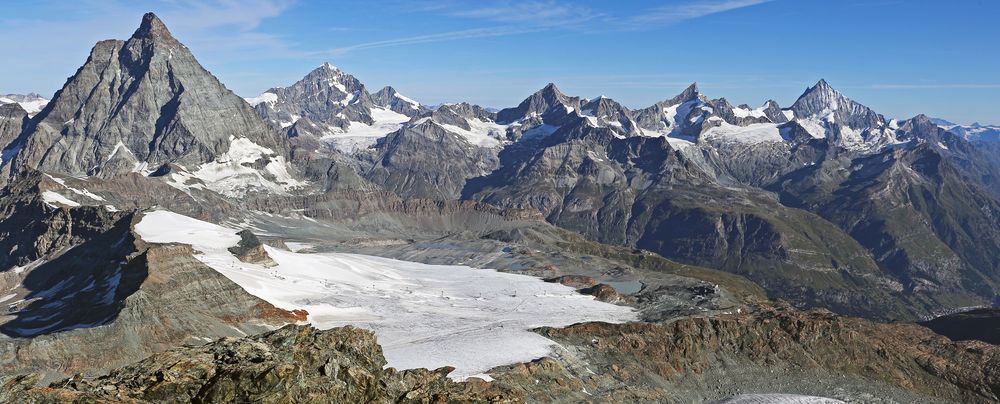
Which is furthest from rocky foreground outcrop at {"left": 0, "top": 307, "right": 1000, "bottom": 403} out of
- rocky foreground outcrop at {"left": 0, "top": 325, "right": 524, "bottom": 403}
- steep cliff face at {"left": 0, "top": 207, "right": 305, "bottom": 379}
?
steep cliff face at {"left": 0, "top": 207, "right": 305, "bottom": 379}

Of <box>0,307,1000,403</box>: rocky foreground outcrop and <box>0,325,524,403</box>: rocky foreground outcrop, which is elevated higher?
<box>0,325,524,403</box>: rocky foreground outcrop

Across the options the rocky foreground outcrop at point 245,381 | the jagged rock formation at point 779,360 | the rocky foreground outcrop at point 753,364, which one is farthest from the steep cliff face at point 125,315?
the rocky foreground outcrop at point 245,381

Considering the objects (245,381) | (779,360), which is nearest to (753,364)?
(779,360)

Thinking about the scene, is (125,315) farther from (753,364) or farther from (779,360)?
(779,360)

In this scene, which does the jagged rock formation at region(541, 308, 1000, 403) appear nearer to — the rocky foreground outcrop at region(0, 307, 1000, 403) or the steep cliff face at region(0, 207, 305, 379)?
the rocky foreground outcrop at region(0, 307, 1000, 403)

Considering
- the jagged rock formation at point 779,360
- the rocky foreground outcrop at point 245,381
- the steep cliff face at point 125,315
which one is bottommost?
the jagged rock formation at point 779,360

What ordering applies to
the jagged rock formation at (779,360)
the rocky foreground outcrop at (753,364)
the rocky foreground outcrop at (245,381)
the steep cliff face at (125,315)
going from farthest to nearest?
1. the jagged rock formation at (779,360)
2. the rocky foreground outcrop at (753,364)
3. the steep cliff face at (125,315)
4. the rocky foreground outcrop at (245,381)

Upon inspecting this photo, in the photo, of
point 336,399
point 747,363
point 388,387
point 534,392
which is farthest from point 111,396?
point 747,363

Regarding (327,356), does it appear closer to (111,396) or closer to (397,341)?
(111,396)

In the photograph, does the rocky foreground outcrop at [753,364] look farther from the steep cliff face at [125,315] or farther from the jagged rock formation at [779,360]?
the steep cliff face at [125,315]

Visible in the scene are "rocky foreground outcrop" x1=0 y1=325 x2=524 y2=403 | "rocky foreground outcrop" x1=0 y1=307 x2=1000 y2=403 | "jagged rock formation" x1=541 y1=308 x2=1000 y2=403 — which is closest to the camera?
"rocky foreground outcrop" x1=0 y1=325 x2=524 y2=403

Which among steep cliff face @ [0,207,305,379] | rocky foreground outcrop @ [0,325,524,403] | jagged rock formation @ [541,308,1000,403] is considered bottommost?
jagged rock formation @ [541,308,1000,403]
